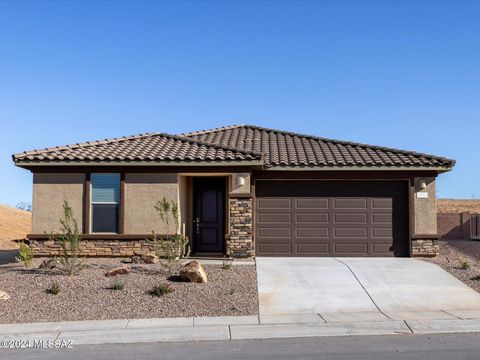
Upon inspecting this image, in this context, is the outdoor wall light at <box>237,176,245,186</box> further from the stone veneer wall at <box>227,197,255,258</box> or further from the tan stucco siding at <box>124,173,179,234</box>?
the tan stucco siding at <box>124,173,179,234</box>

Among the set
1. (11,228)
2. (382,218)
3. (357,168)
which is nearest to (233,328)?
(357,168)

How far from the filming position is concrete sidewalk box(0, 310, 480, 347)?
9.28m

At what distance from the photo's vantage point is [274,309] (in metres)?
11.2

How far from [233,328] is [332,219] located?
8302 mm

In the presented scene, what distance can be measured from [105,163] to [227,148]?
143 inches

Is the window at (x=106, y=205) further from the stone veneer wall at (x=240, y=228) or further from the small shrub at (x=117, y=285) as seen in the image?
the small shrub at (x=117, y=285)

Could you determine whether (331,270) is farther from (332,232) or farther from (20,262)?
(20,262)

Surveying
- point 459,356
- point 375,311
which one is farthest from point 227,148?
point 459,356

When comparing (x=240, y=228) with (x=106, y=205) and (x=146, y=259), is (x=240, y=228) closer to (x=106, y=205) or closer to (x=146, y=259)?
(x=146, y=259)

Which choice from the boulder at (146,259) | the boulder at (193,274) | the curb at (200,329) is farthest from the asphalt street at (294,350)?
the boulder at (146,259)

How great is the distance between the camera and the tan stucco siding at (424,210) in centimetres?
1703

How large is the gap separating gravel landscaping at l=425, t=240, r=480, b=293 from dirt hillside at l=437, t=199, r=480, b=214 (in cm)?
1594

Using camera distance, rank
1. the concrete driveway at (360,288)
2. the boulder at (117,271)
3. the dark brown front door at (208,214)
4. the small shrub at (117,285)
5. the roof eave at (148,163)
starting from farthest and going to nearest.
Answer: the dark brown front door at (208,214) < the roof eave at (148,163) < the boulder at (117,271) < the small shrub at (117,285) < the concrete driveway at (360,288)

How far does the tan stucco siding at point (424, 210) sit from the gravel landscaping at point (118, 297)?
5.97m
